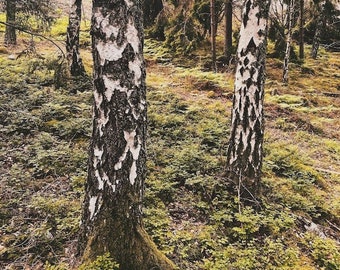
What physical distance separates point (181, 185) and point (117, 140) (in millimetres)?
2493

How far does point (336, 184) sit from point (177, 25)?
1032 cm

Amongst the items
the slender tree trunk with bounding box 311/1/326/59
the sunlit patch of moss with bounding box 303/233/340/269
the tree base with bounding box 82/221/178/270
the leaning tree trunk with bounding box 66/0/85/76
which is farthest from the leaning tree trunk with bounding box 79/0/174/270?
the slender tree trunk with bounding box 311/1/326/59

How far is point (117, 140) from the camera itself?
2895mm

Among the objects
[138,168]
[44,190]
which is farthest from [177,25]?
[138,168]

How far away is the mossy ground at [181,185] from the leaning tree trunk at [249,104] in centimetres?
33

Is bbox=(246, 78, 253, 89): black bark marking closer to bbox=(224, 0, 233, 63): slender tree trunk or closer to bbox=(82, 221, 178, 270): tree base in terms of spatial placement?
bbox=(82, 221, 178, 270): tree base

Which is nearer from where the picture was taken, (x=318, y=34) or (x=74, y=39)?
(x=74, y=39)

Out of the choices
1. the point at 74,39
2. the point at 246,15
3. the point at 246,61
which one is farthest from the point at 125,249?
the point at 74,39

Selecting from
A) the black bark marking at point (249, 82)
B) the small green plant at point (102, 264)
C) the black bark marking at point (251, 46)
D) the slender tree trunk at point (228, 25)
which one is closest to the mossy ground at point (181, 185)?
the small green plant at point (102, 264)

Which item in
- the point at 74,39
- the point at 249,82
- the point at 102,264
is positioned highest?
the point at 74,39

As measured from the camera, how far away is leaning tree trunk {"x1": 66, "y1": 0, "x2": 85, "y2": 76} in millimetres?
9156

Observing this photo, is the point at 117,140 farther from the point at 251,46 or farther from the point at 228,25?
the point at 228,25

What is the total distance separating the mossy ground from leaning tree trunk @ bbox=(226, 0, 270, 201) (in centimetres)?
33

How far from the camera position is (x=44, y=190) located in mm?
4500
